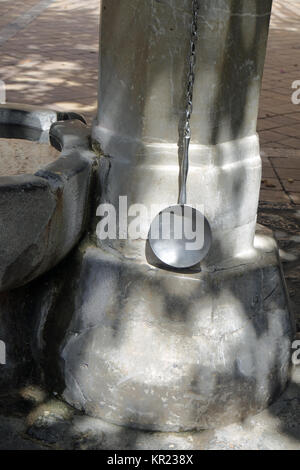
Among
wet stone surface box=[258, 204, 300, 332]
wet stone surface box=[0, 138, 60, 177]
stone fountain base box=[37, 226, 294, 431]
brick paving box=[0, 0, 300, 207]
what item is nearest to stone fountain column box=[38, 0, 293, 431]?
stone fountain base box=[37, 226, 294, 431]

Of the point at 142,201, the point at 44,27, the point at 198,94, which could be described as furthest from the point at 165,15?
the point at 44,27

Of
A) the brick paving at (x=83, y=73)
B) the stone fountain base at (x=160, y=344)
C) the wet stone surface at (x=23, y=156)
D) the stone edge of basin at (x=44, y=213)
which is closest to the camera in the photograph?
the stone edge of basin at (x=44, y=213)

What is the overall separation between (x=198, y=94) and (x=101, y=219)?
507mm

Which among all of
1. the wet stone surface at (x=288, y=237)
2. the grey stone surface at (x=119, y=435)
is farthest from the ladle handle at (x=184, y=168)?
the wet stone surface at (x=288, y=237)

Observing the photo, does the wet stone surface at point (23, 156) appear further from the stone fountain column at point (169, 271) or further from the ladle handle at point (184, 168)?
the ladle handle at point (184, 168)

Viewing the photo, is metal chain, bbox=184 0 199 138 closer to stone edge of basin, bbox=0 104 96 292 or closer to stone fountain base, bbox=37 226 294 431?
stone edge of basin, bbox=0 104 96 292

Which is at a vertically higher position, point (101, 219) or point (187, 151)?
point (187, 151)

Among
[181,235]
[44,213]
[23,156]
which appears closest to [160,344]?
[181,235]

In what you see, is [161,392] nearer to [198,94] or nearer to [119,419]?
[119,419]

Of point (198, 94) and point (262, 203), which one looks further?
point (262, 203)

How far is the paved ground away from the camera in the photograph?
2.02 m

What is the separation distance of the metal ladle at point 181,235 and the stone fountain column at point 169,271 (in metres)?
0.05

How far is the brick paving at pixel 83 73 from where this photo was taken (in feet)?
14.3

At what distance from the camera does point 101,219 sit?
2.21 m
